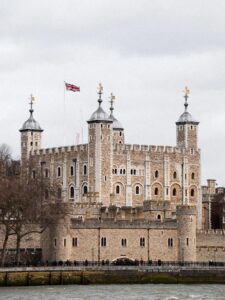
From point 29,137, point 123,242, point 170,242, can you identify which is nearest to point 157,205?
point 170,242

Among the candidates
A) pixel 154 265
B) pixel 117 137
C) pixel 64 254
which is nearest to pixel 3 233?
pixel 64 254

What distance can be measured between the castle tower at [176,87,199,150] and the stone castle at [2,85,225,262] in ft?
0.33

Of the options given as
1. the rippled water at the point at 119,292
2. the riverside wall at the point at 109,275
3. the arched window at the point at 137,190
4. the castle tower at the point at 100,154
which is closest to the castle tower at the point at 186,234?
the riverside wall at the point at 109,275

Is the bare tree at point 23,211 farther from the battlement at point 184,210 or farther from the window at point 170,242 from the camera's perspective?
the battlement at point 184,210

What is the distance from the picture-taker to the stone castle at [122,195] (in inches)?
4547

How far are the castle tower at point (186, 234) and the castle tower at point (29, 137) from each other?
3376cm

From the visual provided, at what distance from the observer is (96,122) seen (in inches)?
5522

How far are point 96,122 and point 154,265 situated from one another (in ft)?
108

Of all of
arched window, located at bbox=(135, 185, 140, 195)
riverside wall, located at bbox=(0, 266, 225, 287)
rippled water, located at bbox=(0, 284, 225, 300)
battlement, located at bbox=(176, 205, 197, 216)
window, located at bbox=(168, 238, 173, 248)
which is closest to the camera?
rippled water, located at bbox=(0, 284, 225, 300)

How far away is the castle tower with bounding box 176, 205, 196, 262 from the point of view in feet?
390

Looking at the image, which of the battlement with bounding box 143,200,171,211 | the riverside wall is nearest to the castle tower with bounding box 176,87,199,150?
the battlement with bounding box 143,200,171,211

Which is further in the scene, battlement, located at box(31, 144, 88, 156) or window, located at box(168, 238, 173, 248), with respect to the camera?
battlement, located at box(31, 144, 88, 156)

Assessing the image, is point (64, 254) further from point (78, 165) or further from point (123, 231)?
point (78, 165)

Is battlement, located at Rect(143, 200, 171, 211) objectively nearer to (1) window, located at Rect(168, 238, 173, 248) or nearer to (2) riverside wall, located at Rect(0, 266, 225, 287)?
(1) window, located at Rect(168, 238, 173, 248)
